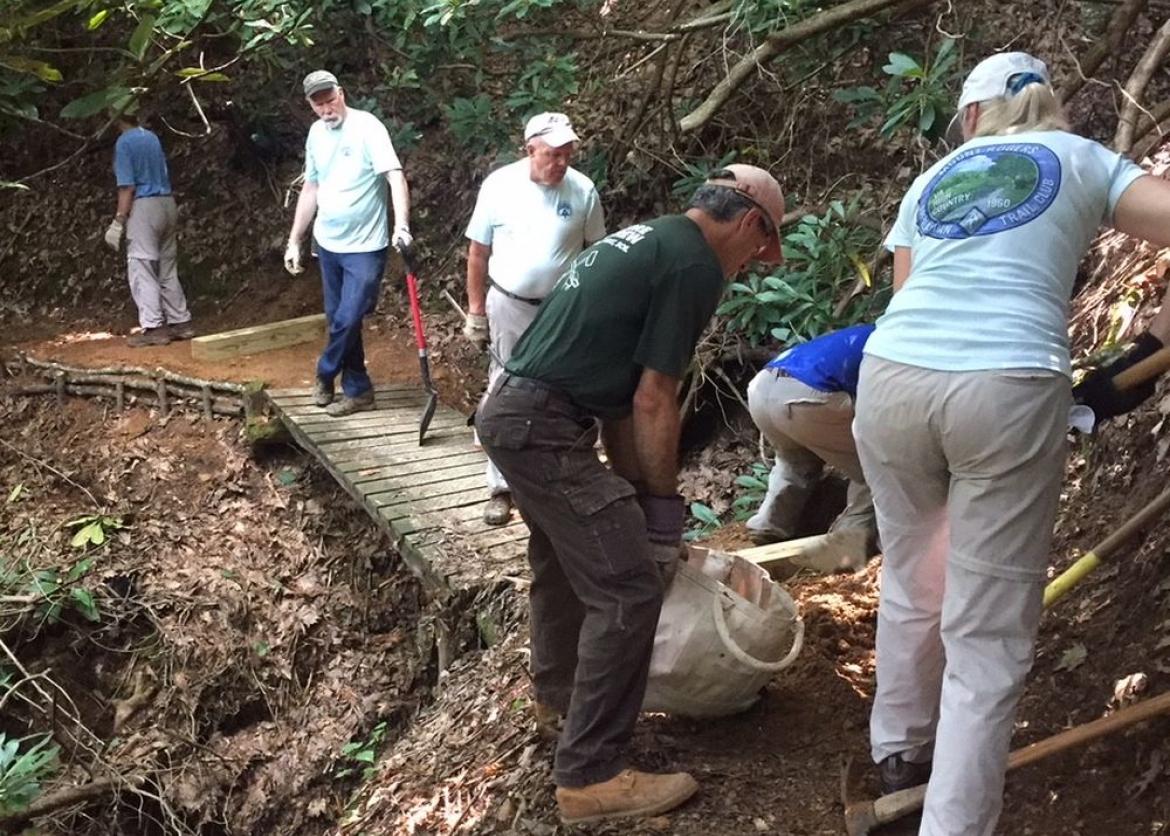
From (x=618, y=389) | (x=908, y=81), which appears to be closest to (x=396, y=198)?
(x=908, y=81)

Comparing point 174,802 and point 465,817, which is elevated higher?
point 465,817

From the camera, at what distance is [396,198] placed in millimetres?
6074

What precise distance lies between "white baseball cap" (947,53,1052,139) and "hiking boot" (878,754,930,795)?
165 centimetres

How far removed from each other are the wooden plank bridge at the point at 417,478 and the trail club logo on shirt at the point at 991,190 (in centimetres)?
311

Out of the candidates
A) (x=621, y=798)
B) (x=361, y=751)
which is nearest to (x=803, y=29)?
(x=621, y=798)

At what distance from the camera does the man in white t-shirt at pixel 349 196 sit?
19.9 feet

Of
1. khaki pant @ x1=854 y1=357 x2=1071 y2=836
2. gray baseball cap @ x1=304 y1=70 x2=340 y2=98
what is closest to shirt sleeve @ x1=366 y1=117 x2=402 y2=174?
gray baseball cap @ x1=304 y1=70 x2=340 y2=98

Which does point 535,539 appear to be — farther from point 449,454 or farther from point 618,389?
point 449,454

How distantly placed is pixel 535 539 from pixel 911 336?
1279 millimetres

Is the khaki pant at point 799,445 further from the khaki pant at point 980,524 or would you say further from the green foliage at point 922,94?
the green foliage at point 922,94

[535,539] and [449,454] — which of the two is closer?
[535,539]

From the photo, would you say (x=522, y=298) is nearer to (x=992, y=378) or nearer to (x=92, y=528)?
(x=992, y=378)

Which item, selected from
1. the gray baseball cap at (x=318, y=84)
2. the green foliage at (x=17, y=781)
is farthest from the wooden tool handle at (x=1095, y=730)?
the gray baseball cap at (x=318, y=84)

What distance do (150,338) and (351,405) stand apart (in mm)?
3341
